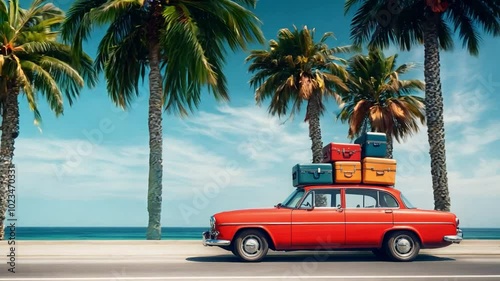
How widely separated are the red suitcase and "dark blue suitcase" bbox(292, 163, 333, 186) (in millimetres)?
353

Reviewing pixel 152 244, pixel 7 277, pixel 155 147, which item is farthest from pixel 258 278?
pixel 155 147

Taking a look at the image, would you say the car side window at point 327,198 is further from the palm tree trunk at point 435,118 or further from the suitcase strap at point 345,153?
the palm tree trunk at point 435,118

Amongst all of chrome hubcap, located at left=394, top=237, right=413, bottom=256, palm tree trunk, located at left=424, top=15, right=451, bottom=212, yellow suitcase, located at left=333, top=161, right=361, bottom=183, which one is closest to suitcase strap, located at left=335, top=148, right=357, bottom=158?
yellow suitcase, located at left=333, top=161, right=361, bottom=183

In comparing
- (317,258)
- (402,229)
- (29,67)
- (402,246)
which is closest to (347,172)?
(402,229)

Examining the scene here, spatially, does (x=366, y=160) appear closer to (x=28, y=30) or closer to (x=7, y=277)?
(x=7, y=277)

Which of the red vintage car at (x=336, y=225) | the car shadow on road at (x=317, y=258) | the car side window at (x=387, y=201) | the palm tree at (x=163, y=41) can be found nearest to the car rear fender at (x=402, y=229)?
the red vintage car at (x=336, y=225)

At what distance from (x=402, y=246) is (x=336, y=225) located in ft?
4.89

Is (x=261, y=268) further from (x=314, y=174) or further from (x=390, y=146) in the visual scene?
(x=390, y=146)

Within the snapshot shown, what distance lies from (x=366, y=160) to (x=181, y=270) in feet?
15.1

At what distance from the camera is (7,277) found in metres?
9.04

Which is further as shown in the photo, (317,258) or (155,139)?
(155,139)

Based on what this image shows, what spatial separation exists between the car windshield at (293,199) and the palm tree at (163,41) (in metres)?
6.24

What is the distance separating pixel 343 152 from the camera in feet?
40.2

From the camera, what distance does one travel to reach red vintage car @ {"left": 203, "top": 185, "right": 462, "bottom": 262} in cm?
1130
